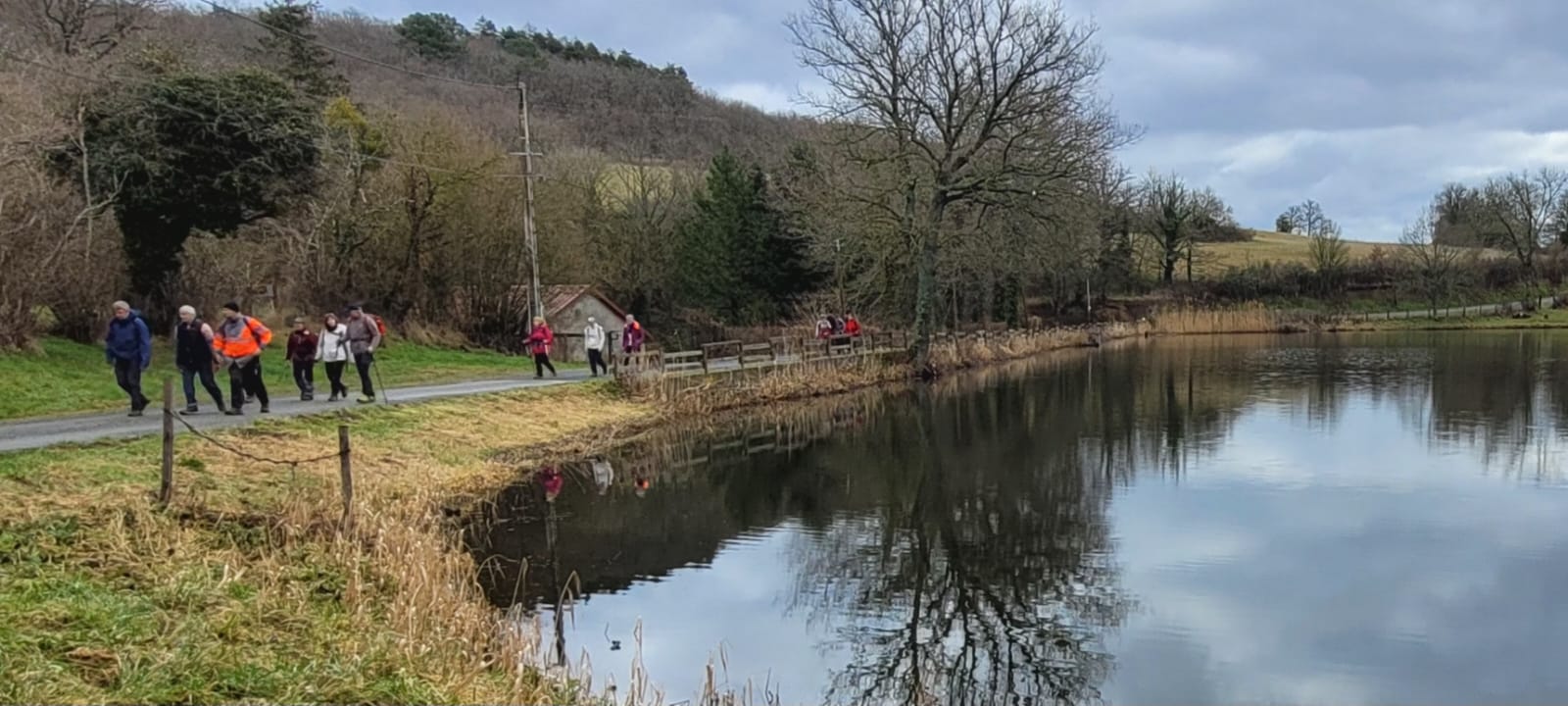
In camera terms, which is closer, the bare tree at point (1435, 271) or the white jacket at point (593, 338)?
the white jacket at point (593, 338)

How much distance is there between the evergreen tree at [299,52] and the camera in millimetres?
32375

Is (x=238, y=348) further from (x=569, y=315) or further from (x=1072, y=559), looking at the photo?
(x=569, y=315)

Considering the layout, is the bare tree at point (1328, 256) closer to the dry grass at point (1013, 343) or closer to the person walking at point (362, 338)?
the dry grass at point (1013, 343)

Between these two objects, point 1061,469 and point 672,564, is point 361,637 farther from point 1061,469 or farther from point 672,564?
point 1061,469

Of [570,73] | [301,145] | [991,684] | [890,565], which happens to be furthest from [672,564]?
[570,73]

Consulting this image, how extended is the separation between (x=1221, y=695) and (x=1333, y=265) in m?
64.0

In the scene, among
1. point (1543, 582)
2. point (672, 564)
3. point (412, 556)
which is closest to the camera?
point (412, 556)

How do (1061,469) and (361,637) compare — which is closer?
(361,637)

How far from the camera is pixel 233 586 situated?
24.4ft

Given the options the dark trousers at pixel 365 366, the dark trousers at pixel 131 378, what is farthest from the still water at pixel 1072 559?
the dark trousers at pixel 131 378

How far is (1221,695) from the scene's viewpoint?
779 centimetres

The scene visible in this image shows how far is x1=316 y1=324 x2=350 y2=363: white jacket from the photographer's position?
1638 cm

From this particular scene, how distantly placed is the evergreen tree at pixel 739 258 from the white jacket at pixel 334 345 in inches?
1061

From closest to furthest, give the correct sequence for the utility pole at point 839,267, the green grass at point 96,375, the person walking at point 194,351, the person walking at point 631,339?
1. the person walking at point 194,351
2. the green grass at point 96,375
3. the person walking at point 631,339
4. the utility pole at point 839,267
